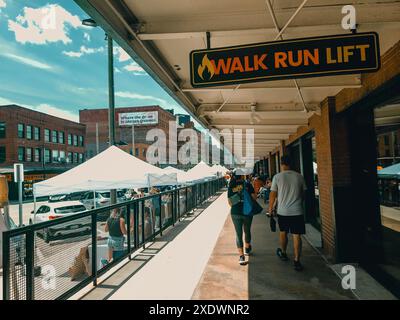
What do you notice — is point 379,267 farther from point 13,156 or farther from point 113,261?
point 13,156

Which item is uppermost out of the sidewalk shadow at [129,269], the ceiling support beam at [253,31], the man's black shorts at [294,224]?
the ceiling support beam at [253,31]

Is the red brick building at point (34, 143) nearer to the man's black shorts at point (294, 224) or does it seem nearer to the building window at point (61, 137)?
the building window at point (61, 137)

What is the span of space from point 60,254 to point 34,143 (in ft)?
143

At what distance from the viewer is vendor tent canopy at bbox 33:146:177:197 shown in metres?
7.24

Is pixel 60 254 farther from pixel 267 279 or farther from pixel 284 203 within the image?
pixel 284 203

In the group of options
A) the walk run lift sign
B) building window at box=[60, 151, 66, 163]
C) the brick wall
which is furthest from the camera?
building window at box=[60, 151, 66, 163]

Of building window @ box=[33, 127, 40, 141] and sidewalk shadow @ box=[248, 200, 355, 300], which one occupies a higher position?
building window @ box=[33, 127, 40, 141]

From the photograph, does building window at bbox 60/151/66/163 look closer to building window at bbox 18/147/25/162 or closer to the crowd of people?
building window at bbox 18/147/25/162

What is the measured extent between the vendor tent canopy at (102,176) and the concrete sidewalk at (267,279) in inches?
128

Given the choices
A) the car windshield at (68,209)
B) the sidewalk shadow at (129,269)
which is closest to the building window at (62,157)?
the car windshield at (68,209)

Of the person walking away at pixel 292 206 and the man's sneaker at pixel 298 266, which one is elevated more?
the person walking away at pixel 292 206

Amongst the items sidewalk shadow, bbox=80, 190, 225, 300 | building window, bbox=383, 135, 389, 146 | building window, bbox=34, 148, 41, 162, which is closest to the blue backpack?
sidewalk shadow, bbox=80, 190, 225, 300

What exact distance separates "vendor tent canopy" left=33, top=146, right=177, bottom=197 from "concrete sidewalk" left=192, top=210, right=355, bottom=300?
326cm

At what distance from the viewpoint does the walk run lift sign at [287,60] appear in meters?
2.45
